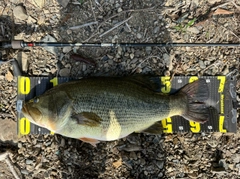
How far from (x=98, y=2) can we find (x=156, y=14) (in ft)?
2.93

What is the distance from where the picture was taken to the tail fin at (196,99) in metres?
4.05

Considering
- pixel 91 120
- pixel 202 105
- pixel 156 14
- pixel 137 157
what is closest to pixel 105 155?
pixel 137 157

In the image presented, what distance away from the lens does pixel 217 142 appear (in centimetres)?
427

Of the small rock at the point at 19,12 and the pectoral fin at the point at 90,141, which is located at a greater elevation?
the small rock at the point at 19,12

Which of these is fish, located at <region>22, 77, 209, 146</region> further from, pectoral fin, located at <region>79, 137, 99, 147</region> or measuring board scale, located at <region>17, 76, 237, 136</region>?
measuring board scale, located at <region>17, 76, 237, 136</region>

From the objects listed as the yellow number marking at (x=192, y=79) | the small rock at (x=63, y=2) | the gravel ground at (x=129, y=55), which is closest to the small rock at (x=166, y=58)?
the gravel ground at (x=129, y=55)

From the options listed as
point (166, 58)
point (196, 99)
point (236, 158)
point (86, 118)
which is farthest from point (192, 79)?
point (86, 118)

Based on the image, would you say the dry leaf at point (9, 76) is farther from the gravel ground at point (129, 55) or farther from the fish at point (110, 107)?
the fish at point (110, 107)

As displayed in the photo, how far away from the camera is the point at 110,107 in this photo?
3.74 m

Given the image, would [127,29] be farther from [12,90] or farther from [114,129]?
[12,90]

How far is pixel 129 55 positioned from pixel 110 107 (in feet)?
3.18

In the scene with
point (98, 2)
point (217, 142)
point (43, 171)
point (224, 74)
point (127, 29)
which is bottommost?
point (43, 171)

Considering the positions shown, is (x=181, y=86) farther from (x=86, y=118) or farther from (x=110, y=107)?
(x=86, y=118)

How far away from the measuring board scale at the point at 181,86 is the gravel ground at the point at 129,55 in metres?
0.11
